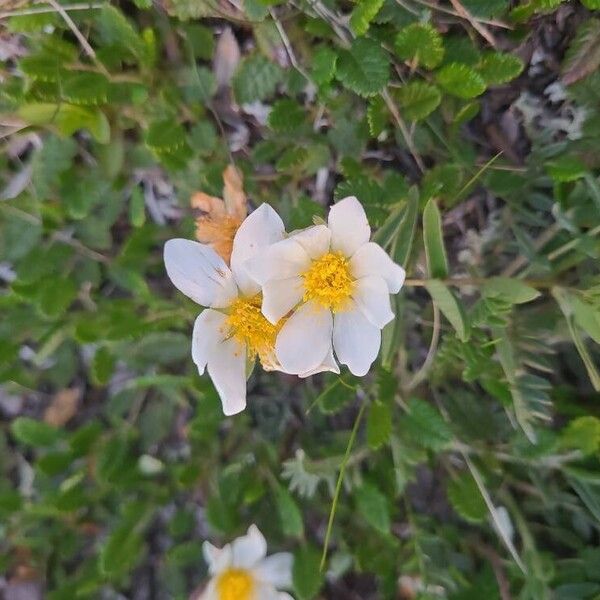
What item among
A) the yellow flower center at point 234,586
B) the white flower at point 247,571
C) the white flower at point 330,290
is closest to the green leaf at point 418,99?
the white flower at point 330,290

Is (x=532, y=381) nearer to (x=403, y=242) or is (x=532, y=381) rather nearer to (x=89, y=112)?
(x=403, y=242)

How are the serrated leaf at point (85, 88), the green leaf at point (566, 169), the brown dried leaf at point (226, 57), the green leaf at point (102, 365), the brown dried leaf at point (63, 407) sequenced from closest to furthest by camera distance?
the green leaf at point (566, 169)
the serrated leaf at point (85, 88)
the brown dried leaf at point (226, 57)
the green leaf at point (102, 365)
the brown dried leaf at point (63, 407)

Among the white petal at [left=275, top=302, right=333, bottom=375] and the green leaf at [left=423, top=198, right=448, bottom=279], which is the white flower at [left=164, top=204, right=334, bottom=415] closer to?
the white petal at [left=275, top=302, right=333, bottom=375]

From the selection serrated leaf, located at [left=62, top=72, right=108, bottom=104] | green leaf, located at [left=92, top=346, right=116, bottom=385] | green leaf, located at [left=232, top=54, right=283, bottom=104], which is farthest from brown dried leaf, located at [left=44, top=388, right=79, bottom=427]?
green leaf, located at [left=232, top=54, right=283, bottom=104]

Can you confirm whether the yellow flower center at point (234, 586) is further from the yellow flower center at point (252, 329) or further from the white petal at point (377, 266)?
the white petal at point (377, 266)

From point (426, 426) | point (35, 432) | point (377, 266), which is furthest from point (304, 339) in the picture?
point (35, 432)

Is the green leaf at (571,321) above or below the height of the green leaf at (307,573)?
above
